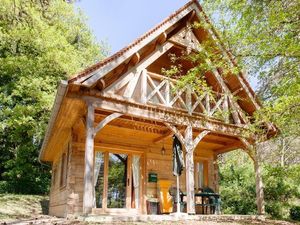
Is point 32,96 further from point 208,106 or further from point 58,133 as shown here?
point 208,106

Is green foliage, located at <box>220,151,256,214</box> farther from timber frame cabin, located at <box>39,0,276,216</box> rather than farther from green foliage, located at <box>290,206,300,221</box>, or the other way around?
timber frame cabin, located at <box>39,0,276,216</box>

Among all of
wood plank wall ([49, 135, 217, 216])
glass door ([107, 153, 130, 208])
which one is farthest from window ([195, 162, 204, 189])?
glass door ([107, 153, 130, 208])

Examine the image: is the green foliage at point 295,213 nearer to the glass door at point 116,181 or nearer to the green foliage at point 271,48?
the green foliage at point 271,48

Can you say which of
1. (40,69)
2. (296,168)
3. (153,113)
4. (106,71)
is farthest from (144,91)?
(40,69)

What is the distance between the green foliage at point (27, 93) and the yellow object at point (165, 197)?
9.72m

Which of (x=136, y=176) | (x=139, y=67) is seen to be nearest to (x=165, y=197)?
(x=136, y=176)

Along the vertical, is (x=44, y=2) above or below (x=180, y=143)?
above

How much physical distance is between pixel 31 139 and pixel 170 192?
12.4 metres

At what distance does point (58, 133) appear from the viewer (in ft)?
34.8

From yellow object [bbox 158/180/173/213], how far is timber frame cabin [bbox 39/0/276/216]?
35 cm

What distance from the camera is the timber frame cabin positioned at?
8.04 meters

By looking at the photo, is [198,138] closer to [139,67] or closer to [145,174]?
[145,174]

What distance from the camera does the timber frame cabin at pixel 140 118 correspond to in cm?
804

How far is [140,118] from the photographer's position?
352 inches
